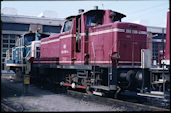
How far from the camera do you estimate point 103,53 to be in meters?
9.49

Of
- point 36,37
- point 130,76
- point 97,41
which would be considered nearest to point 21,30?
point 36,37

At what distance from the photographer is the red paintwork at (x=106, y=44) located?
9102 mm

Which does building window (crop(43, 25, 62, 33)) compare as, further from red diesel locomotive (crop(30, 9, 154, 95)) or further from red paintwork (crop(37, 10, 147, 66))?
red paintwork (crop(37, 10, 147, 66))

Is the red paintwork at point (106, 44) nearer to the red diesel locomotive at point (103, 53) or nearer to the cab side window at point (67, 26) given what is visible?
the red diesel locomotive at point (103, 53)

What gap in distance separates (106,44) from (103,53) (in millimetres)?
412

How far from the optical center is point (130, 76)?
8523mm

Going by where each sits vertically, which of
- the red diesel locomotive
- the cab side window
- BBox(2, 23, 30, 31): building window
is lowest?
the red diesel locomotive

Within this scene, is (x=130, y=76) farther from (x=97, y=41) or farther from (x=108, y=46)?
(x=97, y=41)

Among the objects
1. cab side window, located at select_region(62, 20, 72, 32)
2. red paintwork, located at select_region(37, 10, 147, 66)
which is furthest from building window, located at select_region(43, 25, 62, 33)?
red paintwork, located at select_region(37, 10, 147, 66)

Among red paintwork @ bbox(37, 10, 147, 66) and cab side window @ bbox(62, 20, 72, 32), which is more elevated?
cab side window @ bbox(62, 20, 72, 32)

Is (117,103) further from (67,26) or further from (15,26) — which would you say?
(15,26)

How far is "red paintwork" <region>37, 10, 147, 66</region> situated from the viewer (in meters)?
9.10

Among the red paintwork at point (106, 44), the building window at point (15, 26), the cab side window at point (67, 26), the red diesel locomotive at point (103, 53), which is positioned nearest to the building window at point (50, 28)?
the building window at point (15, 26)

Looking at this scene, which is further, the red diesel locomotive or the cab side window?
the cab side window
